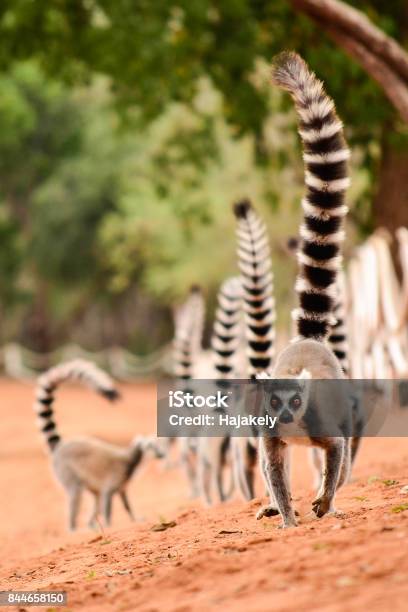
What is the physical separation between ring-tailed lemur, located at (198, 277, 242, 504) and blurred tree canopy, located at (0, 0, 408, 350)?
4420mm

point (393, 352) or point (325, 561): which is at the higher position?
point (393, 352)

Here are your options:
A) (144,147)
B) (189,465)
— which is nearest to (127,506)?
(189,465)

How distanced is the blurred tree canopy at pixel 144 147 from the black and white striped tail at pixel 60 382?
18.2 feet

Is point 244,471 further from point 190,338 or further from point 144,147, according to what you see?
point 144,147

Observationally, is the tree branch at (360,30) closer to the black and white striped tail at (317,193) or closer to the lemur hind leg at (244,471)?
the lemur hind leg at (244,471)

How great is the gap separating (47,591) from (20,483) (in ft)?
37.9

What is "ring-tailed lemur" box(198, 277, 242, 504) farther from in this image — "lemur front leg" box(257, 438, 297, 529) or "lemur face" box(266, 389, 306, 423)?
"lemur face" box(266, 389, 306, 423)

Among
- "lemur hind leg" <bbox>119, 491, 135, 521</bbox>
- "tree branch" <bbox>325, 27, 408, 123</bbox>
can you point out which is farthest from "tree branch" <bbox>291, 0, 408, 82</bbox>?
"lemur hind leg" <bbox>119, 491, 135, 521</bbox>

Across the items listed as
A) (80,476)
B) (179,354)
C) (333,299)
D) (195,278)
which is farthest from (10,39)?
(195,278)

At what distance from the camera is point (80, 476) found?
10680mm

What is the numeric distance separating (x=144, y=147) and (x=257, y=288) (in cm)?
3491

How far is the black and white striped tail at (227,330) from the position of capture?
32.6 feet

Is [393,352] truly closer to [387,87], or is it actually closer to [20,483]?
[387,87]

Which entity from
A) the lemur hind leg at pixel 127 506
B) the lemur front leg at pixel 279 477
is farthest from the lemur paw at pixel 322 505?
the lemur hind leg at pixel 127 506
